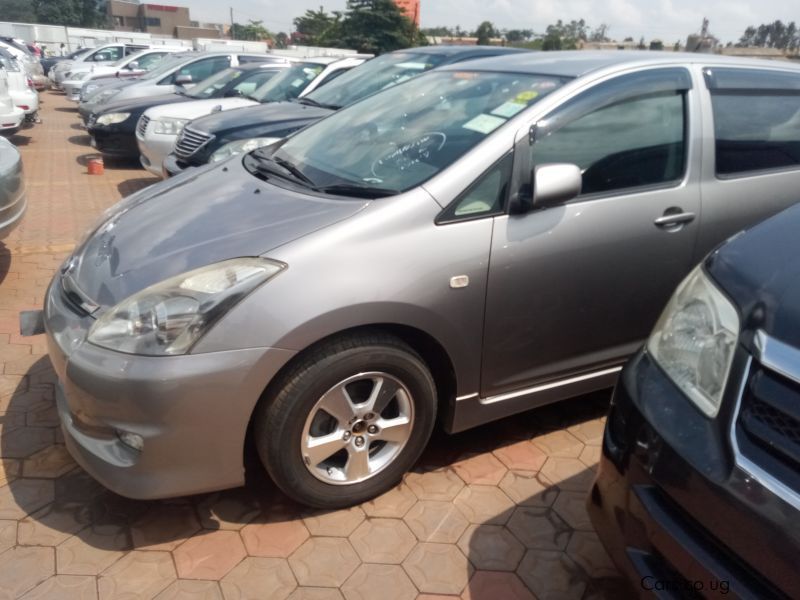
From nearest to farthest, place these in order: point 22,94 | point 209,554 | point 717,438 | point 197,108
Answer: point 717,438 → point 209,554 → point 197,108 → point 22,94

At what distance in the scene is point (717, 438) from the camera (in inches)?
62.2

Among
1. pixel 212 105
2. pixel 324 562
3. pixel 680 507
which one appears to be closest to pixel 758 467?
pixel 680 507

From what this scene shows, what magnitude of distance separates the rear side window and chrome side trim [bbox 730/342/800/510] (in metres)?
1.76

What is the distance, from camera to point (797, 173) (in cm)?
326

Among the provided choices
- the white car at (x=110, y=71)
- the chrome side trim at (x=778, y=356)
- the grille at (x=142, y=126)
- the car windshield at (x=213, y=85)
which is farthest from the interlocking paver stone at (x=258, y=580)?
the white car at (x=110, y=71)

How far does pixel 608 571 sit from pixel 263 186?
204cm

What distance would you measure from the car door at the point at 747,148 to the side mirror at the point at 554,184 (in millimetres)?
820

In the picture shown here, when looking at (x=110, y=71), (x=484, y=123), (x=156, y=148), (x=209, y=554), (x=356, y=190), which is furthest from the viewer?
(x=110, y=71)

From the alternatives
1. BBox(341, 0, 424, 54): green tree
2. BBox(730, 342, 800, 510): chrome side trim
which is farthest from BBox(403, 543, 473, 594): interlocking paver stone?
BBox(341, 0, 424, 54): green tree

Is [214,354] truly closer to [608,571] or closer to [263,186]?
[263,186]

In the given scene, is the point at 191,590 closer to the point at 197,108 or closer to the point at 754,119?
the point at 754,119

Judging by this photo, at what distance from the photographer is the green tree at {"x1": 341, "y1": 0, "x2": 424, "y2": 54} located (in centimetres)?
3841

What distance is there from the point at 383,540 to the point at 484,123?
170cm

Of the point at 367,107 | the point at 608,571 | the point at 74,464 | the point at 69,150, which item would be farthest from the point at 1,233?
the point at 69,150
